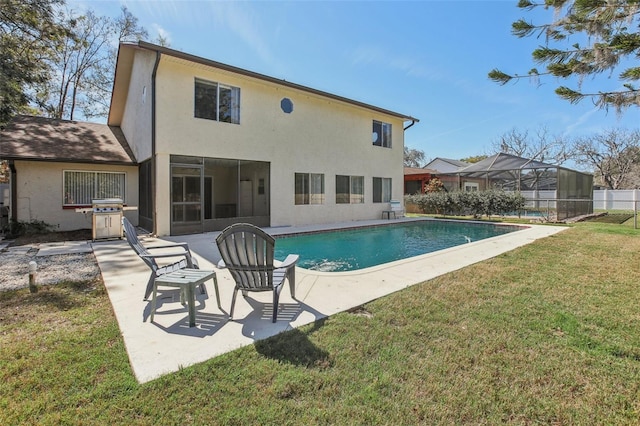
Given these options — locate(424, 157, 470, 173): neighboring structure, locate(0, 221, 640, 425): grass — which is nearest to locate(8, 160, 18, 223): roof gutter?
locate(0, 221, 640, 425): grass

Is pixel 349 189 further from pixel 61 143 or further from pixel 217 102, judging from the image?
pixel 61 143

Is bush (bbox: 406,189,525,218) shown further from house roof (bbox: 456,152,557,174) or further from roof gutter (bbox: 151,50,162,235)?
roof gutter (bbox: 151,50,162,235)

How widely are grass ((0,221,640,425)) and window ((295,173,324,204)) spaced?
32.2ft

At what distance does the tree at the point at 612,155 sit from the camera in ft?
111

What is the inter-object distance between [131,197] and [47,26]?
7964 mm

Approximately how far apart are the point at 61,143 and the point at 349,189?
11.9m

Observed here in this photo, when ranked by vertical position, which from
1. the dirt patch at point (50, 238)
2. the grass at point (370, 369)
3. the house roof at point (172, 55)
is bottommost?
the grass at point (370, 369)

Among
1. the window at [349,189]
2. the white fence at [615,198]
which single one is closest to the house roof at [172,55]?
the window at [349,189]

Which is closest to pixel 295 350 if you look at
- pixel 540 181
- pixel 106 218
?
pixel 106 218

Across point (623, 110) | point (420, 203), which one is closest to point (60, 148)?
point (623, 110)

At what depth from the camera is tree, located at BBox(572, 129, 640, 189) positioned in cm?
3388

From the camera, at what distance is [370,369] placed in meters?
2.59

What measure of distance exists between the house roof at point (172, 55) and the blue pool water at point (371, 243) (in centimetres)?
584

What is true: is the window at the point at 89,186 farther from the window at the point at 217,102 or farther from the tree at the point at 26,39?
the window at the point at 217,102
